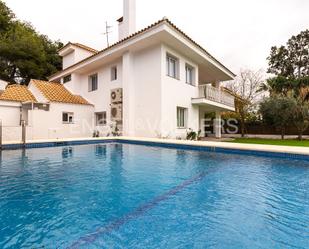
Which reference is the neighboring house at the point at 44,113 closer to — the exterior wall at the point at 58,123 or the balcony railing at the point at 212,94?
the exterior wall at the point at 58,123

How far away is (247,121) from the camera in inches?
1114

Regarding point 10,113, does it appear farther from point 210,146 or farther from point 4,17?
point 4,17

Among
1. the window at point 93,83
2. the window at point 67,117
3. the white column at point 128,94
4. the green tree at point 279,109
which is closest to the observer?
the white column at point 128,94

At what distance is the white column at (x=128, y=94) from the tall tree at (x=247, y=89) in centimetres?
1471

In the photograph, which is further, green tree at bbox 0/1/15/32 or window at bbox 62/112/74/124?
green tree at bbox 0/1/15/32

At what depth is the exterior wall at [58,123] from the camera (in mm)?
14602

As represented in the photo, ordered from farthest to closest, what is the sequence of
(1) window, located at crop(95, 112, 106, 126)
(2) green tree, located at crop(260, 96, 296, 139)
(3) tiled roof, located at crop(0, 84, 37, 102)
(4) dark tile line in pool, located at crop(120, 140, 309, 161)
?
(2) green tree, located at crop(260, 96, 296, 139)
(1) window, located at crop(95, 112, 106, 126)
(3) tiled roof, located at crop(0, 84, 37, 102)
(4) dark tile line in pool, located at crop(120, 140, 309, 161)

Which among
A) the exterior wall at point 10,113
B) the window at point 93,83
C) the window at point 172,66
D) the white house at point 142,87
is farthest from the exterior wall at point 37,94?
the window at point 172,66

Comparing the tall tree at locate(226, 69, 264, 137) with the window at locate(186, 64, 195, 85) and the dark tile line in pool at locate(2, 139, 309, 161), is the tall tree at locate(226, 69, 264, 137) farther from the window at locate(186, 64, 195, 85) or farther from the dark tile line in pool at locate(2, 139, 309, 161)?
the dark tile line in pool at locate(2, 139, 309, 161)

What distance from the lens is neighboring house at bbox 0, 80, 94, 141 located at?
1444 centimetres

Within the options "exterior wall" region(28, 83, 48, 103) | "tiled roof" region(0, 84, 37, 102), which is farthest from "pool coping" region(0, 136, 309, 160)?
"tiled roof" region(0, 84, 37, 102)

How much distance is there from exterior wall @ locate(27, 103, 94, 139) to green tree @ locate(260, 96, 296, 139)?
1529 centimetres

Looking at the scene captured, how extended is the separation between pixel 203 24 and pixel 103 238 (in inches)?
836

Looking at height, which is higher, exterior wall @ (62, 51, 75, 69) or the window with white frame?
exterior wall @ (62, 51, 75, 69)
